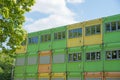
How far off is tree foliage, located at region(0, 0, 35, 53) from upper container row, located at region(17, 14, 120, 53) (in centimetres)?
1810

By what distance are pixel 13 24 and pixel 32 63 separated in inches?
1201

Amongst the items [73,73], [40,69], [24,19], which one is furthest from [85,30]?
[24,19]

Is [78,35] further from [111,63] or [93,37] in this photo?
[111,63]

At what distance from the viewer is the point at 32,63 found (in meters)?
55.6

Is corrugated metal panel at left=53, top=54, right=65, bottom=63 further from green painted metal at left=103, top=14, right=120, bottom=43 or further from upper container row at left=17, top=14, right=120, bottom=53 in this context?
green painted metal at left=103, top=14, right=120, bottom=43

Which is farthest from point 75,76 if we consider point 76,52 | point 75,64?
point 76,52

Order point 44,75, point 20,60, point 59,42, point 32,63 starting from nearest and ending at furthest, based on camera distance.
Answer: point 59,42
point 44,75
point 32,63
point 20,60

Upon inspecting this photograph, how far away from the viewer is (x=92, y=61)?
43.2 meters

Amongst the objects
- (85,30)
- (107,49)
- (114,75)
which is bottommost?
(114,75)

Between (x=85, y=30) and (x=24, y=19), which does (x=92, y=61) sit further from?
(x=24, y=19)

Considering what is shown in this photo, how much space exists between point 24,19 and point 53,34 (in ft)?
83.3

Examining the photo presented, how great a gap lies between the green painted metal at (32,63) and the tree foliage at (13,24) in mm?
27688

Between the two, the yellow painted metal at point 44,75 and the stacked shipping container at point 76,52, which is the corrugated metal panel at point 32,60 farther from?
the yellow painted metal at point 44,75

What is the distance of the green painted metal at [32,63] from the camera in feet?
179
